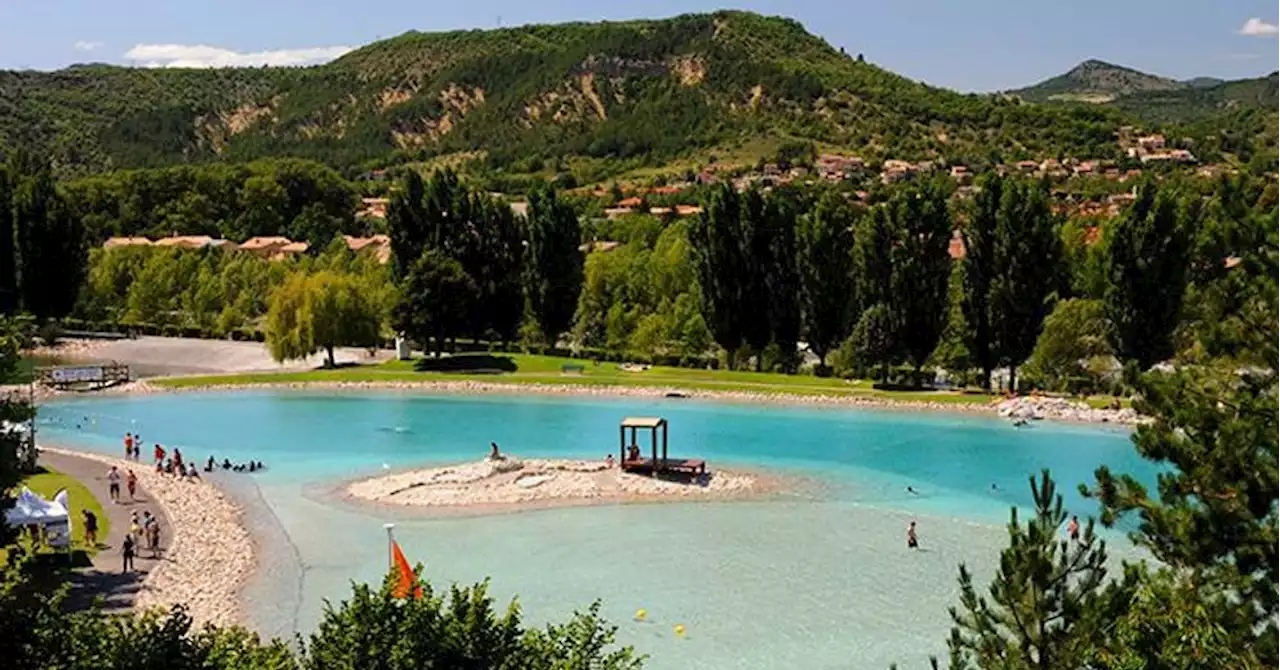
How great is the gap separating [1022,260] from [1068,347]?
5926mm

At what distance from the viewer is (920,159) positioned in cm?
15762

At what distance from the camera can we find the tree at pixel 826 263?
5303cm

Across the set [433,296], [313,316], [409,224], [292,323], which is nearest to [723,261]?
[433,296]

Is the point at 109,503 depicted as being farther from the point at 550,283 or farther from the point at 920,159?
the point at 920,159

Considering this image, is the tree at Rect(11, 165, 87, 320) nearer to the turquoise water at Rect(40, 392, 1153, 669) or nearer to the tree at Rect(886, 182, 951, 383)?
the turquoise water at Rect(40, 392, 1153, 669)

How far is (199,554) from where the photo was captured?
27.2m

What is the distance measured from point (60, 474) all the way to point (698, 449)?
21477 mm

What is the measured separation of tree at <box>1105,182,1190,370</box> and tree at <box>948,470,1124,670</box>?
38.0 m

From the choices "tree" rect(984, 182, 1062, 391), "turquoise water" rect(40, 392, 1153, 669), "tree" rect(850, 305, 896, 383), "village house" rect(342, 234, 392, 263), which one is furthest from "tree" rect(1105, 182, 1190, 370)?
"village house" rect(342, 234, 392, 263)

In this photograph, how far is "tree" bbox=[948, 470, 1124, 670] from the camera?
11.5 metres

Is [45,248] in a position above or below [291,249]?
below

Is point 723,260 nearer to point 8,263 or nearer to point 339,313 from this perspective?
point 339,313

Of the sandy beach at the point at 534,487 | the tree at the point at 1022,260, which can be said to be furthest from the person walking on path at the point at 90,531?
the tree at the point at 1022,260

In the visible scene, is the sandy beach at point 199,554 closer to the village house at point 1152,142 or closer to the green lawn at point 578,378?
the green lawn at point 578,378
